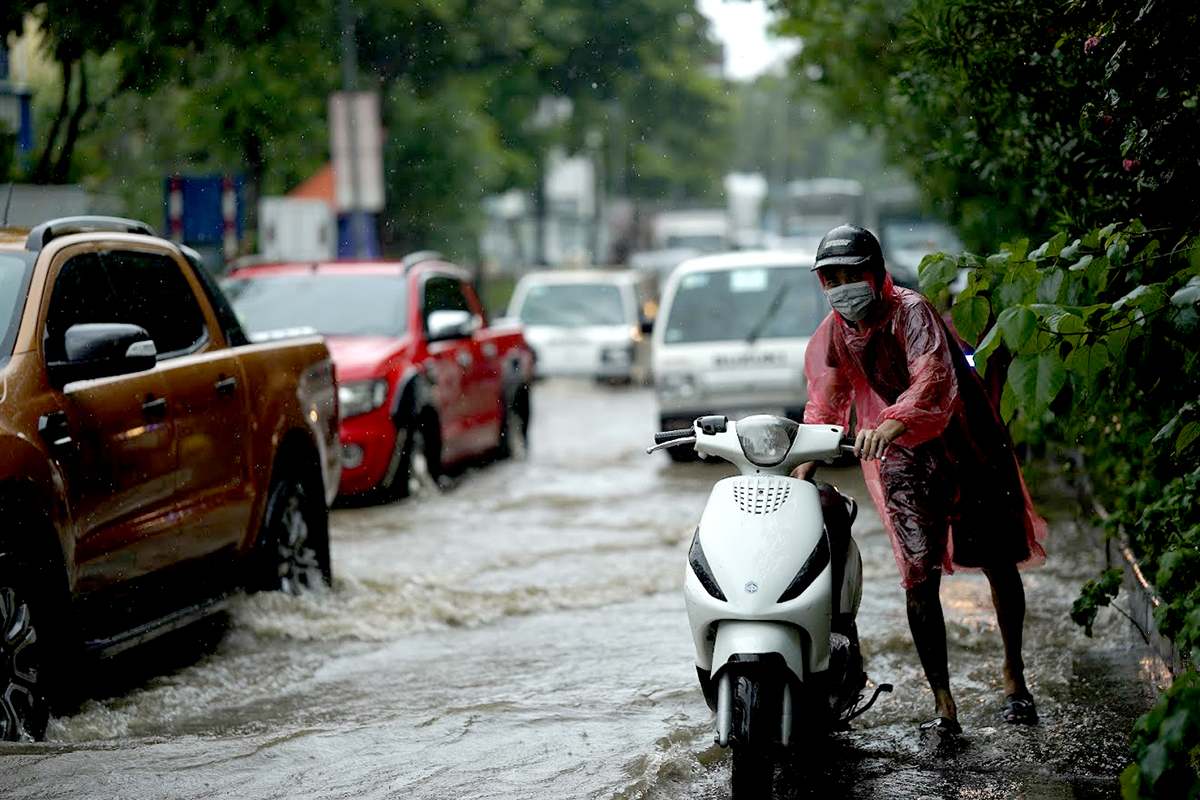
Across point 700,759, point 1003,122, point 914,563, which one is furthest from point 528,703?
point 1003,122

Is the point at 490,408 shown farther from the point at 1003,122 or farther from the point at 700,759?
the point at 700,759

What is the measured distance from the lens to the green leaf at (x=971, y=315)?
5.75 metres

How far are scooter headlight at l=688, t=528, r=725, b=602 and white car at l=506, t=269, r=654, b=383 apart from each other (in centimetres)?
2065

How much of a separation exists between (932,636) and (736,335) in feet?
33.6

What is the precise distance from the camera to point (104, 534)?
6625mm

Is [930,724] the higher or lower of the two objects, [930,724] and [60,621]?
the lower

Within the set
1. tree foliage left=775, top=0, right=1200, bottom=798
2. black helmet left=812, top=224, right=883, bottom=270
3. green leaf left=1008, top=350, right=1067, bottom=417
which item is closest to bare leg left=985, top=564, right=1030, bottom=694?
tree foliage left=775, top=0, right=1200, bottom=798

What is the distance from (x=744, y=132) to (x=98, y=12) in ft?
361

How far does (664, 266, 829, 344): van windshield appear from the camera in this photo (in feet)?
53.4

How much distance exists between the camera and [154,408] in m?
7.12

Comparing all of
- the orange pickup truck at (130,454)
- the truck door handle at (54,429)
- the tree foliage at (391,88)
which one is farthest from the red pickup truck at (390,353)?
the truck door handle at (54,429)

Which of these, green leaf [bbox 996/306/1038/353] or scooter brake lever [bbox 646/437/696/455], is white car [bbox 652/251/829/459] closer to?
scooter brake lever [bbox 646/437/696/455]

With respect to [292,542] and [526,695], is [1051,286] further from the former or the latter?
[292,542]

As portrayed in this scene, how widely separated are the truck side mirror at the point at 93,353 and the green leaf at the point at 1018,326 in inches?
120
